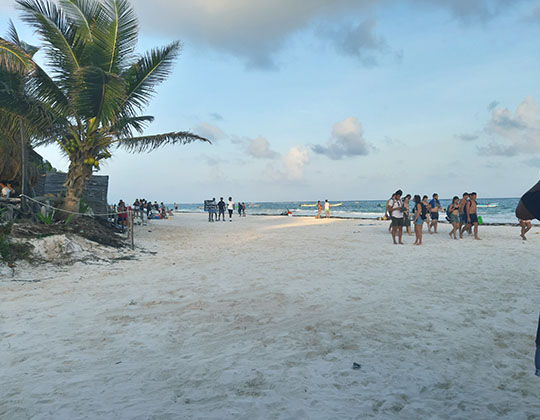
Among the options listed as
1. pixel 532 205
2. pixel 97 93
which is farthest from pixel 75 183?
pixel 532 205

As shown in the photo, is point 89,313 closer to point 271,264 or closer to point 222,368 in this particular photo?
A: point 222,368

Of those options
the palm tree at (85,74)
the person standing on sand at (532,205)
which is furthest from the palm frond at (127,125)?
the person standing on sand at (532,205)

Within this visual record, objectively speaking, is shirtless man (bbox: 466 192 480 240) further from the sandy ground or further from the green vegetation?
the green vegetation

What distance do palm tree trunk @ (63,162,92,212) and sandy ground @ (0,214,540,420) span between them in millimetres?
4075

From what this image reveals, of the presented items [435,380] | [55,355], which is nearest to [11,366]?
[55,355]

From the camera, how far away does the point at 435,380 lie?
2814 millimetres

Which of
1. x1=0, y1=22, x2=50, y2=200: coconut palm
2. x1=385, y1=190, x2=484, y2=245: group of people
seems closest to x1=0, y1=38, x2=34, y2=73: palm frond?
x1=0, y1=22, x2=50, y2=200: coconut palm

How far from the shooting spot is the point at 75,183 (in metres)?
10.7

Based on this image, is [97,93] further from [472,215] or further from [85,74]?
[472,215]

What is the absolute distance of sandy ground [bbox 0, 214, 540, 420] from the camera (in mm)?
2492

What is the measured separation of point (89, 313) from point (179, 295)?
1.34 meters

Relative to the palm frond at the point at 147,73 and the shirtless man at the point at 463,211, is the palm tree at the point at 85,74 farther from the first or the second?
the shirtless man at the point at 463,211

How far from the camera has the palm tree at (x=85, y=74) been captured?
30.7 ft

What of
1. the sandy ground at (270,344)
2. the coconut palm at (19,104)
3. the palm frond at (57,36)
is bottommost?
the sandy ground at (270,344)
